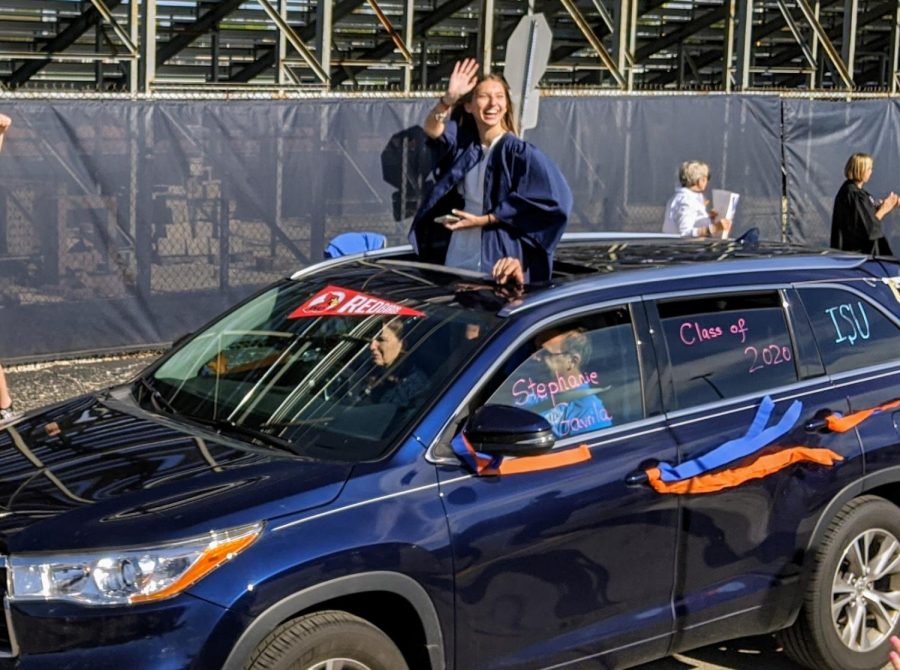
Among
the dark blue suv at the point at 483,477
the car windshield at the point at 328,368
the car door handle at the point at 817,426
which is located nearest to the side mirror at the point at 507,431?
the dark blue suv at the point at 483,477

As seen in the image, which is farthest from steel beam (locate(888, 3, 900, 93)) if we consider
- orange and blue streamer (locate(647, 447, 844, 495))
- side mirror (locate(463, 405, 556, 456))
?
side mirror (locate(463, 405, 556, 456))

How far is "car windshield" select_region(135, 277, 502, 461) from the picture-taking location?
15.4 ft

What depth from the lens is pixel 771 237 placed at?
589 inches

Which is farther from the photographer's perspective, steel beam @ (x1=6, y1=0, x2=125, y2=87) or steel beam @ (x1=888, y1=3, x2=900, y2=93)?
steel beam @ (x1=888, y1=3, x2=900, y2=93)

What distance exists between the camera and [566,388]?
4980mm

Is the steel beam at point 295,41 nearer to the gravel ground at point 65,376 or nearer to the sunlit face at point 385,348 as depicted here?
the gravel ground at point 65,376

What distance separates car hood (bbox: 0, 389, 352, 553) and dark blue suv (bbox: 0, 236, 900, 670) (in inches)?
0.4

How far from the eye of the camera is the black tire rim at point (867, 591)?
5.56 meters

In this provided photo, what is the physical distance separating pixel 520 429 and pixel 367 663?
841 millimetres

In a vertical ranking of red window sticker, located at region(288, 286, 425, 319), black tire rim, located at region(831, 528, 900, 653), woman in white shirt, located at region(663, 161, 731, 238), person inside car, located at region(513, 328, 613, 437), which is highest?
woman in white shirt, located at region(663, 161, 731, 238)

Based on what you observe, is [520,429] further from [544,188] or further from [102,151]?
[102,151]

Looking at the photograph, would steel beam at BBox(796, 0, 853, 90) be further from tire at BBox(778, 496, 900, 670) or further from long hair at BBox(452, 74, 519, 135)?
tire at BBox(778, 496, 900, 670)

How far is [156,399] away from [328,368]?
2.37 ft

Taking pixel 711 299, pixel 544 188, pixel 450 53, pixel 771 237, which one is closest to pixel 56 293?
pixel 544 188
